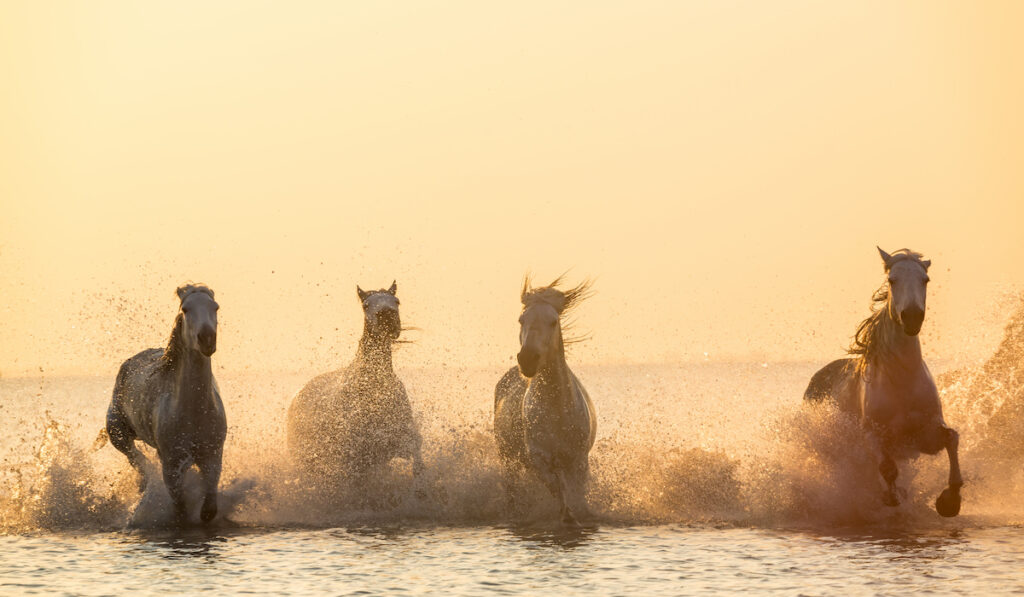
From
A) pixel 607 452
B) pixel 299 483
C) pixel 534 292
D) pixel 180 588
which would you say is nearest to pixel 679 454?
pixel 607 452

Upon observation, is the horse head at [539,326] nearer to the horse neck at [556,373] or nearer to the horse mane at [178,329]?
the horse neck at [556,373]

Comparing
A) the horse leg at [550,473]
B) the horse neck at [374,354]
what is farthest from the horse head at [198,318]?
the horse leg at [550,473]

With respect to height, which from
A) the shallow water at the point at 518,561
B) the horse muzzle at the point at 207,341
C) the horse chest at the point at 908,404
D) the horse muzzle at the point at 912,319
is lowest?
the shallow water at the point at 518,561

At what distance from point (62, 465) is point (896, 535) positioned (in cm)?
937

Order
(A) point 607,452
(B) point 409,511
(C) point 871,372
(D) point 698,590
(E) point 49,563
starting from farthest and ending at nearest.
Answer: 1. (A) point 607,452
2. (B) point 409,511
3. (C) point 871,372
4. (E) point 49,563
5. (D) point 698,590

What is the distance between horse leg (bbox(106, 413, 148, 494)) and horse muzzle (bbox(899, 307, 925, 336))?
29.4 feet

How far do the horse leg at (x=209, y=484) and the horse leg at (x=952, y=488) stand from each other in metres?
7.42

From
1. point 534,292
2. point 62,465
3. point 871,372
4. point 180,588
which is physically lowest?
point 180,588

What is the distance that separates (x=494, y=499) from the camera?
14188mm

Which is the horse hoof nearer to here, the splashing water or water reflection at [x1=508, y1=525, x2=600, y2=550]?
the splashing water

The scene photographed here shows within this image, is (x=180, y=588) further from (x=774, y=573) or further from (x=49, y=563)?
(x=774, y=573)

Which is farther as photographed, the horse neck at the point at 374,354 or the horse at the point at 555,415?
the horse neck at the point at 374,354

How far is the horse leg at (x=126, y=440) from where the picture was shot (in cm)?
1522

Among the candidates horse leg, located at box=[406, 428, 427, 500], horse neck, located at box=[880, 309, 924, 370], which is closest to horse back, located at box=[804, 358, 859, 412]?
horse neck, located at box=[880, 309, 924, 370]
